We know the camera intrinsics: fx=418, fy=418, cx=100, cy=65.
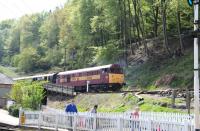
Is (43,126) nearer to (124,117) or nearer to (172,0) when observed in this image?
(124,117)

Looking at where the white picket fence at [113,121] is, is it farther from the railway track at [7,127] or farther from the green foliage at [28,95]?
the green foliage at [28,95]

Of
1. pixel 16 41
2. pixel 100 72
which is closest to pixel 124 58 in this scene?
pixel 100 72

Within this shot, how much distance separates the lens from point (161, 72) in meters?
49.2

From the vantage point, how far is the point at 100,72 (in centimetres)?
5053

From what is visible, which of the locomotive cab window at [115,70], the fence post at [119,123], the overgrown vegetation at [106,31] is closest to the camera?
the fence post at [119,123]

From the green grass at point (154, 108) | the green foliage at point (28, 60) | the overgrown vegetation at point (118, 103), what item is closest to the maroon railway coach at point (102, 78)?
the overgrown vegetation at point (118, 103)

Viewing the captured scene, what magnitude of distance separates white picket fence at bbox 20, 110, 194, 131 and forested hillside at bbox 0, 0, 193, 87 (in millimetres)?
30058

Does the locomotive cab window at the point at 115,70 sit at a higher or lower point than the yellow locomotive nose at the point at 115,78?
higher

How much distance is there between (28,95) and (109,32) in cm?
3920

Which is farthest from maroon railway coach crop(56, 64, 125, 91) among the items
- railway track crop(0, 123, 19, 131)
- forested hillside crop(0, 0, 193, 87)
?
railway track crop(0, 123, 19, 131)

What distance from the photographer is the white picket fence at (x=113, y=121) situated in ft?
51.1

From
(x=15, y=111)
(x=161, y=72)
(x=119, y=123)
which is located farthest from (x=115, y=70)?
(x=119, y=123)

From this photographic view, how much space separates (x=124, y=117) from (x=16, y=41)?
126054 millimetres

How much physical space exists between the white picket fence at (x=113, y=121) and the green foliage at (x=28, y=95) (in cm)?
646
